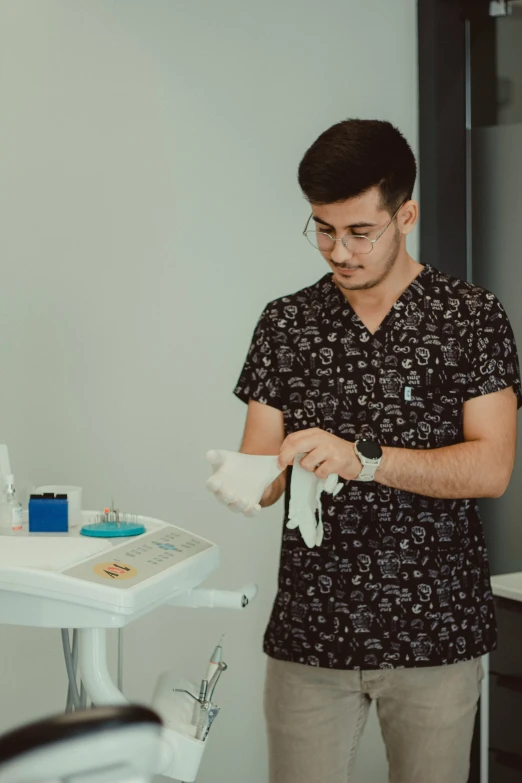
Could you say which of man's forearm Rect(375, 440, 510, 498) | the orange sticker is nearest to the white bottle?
the orange sticker

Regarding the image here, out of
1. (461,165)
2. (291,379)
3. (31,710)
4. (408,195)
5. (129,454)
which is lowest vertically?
(31,710)

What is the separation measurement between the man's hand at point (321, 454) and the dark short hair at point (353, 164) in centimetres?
37

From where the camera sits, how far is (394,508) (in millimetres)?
1494

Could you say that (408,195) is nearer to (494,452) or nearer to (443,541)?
(494,452)

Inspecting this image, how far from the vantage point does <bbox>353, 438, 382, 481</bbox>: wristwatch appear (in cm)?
139

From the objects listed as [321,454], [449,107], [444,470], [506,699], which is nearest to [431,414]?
[444,470]

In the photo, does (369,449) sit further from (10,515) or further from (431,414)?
(10,515)

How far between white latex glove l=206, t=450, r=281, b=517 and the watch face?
0.13 metres

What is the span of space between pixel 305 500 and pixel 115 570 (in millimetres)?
305

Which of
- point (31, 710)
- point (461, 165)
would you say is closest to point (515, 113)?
point (461, 165)

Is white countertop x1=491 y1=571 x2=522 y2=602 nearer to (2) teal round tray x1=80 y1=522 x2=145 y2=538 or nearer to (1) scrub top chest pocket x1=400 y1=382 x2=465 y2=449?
(1) scrub top chest pocket x1=400 y1=382 x2=465 y2=449

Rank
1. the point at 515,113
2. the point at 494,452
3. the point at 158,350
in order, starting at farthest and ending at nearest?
the point at 515,113 → the point at 158,350 → the point at 494,452

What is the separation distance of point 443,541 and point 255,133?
1347 millimetres

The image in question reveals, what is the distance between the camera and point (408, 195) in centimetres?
154
